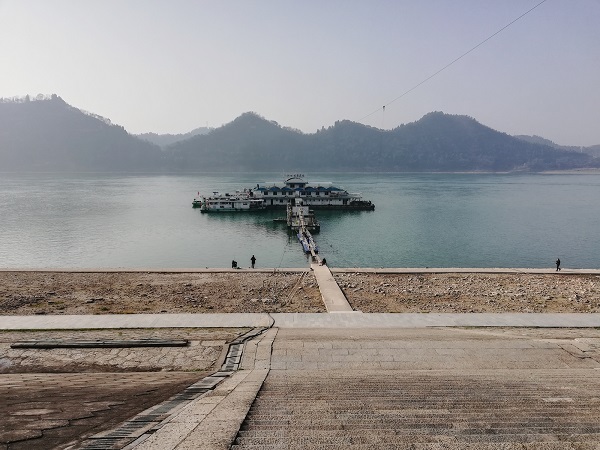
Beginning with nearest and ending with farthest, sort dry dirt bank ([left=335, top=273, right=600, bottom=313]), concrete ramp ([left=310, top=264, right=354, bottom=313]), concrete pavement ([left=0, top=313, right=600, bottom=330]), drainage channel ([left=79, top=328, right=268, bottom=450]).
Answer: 1. drainage channel ([left=79, top=328, right=268, bottom=450])
2. concrete pavement ([left=0, top=313, right=600, bottom=330])
3. concrete ramp ([left=310, top=264, right=354, bottom=313])
4. dry dirt bank ([left=335, top=273, right=600, bottom=313])

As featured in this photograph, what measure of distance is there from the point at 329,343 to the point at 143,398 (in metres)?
6.59

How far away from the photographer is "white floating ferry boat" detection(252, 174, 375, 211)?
268 feet

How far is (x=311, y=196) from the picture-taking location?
82.8 meters

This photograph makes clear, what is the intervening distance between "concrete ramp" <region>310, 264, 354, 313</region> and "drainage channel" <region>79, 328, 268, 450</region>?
8.41 meters

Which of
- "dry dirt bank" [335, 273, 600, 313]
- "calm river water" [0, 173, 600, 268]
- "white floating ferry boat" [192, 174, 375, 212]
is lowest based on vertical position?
"calm river water" [0, 173, 600, 268]

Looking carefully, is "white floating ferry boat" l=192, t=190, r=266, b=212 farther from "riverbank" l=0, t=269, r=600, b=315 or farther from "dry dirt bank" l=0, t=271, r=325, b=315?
"dry dirt bank" l=0, t=271, r=325, b=315

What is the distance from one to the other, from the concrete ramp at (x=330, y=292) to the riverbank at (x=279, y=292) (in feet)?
1.25

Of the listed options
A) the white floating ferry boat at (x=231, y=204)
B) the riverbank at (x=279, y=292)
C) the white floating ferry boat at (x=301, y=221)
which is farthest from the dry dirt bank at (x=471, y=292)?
the white floating ferry boat at (x=231, y=204)

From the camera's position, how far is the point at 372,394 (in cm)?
913

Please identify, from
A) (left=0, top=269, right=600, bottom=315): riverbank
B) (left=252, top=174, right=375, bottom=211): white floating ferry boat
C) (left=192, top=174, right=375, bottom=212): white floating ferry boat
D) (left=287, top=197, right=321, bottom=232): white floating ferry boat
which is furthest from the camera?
(left=252, top=174, right=375, bottom=211): white floating ferry boat

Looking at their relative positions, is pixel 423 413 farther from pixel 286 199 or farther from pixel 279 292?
pixel 286 199

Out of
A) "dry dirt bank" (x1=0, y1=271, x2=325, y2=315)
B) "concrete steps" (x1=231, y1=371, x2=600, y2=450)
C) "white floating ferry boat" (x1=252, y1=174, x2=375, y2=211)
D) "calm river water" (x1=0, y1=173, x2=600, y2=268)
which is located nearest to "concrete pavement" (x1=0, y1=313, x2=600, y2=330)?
"dry dirt bank" (x1=0, y1=271, x2=325, y2=315)

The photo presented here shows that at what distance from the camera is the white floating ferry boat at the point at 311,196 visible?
81.8 meters

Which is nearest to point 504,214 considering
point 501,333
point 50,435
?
point 501,333
